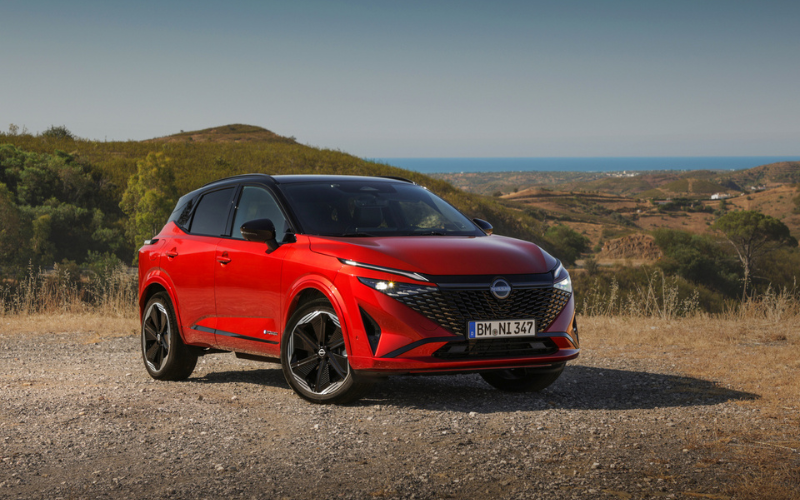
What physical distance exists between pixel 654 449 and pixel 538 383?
6.88 ft

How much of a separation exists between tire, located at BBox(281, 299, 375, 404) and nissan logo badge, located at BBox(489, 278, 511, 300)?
3.59 feet

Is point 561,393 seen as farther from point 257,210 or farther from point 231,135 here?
point 231,135

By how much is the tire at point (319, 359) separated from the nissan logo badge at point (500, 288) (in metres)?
1.10

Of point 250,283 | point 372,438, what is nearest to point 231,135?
point 250,283

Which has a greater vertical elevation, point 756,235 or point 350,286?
point 350,286

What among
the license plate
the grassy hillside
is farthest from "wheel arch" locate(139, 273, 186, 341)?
the grassy hillside

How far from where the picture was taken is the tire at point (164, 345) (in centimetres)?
736

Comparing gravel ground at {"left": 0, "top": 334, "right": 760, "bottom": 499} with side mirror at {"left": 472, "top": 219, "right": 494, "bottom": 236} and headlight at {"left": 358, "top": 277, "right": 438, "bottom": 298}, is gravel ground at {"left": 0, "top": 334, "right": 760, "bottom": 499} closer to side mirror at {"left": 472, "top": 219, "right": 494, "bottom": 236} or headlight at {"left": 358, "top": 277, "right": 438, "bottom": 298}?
headlight at {"left": 358, "top": 277, "right": 438, "bottom": 298}

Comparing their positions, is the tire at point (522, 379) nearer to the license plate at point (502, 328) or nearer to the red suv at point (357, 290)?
the red suv at point (357, 290)

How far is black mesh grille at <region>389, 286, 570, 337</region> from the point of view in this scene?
5219 mm

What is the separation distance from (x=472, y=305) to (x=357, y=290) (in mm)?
816

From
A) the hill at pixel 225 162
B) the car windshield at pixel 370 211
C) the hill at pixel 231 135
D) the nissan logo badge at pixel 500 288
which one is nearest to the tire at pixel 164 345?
the car windshield at pixel 370 211

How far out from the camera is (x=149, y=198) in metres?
61.1

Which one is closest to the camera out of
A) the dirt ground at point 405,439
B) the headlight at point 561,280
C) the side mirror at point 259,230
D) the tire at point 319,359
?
the dirt ground at point 405,439
